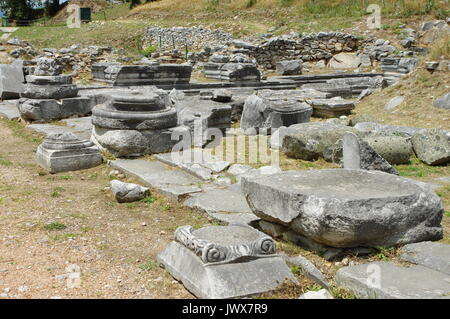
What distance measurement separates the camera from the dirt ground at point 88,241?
348 centimetres

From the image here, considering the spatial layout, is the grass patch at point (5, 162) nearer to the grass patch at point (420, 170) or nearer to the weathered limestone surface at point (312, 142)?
the weathered limestone surface at point (312, 142)

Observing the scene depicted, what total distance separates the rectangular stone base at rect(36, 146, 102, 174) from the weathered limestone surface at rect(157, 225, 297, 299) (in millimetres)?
Answer: 3644

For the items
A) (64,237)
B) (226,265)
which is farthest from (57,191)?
(226,265)

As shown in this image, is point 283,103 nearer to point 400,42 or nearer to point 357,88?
point 357,88

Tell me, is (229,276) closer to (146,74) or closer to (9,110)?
(9,110)

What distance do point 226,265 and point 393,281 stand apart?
1.10 meters

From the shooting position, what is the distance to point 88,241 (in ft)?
14.4

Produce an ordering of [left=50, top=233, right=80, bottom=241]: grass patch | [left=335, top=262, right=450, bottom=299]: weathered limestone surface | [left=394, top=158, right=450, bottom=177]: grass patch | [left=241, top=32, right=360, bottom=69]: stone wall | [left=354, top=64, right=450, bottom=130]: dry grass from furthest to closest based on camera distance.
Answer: [left=241, top=32, right=360, bottom=69]: stone wall
[left=354, top=64, right=450, bottom=130]: dry grass
[left=394, top=158, right=450, bottom=177]: grass patch
[left=50, top=233, right=80, bottom=241]: grass patch
[left=335, top=262, right=450, bottom=299]: weathered limestone surface

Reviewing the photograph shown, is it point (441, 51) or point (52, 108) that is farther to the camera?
point (441, 51)

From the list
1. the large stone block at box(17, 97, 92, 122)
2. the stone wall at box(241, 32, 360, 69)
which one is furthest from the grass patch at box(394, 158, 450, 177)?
the stone wall at box(241, 32, 360, 69)

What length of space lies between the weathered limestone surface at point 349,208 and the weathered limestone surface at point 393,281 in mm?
270

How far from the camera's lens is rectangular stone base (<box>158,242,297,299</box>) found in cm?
321

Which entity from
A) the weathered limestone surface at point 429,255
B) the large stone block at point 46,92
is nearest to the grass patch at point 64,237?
the weathered limestone surface at point 429,255

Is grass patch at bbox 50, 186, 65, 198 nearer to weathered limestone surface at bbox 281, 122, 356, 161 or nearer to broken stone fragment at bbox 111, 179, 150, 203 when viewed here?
broken stone fragment at bbox 111, 179, 150, 203
